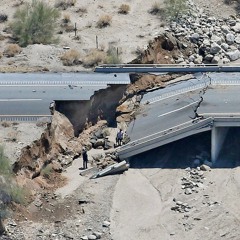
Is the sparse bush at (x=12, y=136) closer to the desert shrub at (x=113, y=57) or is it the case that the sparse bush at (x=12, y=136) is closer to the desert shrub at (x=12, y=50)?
the desert shrub at (x=113, y=57)

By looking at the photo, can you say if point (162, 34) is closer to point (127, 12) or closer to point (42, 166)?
point (127, 12)

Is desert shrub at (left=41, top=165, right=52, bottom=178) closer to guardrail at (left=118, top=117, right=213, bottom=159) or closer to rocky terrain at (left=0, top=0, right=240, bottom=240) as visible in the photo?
rocky terrain at (left=0, top=0, right=240, bottom=240)

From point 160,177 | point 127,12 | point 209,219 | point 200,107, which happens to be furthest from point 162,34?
point 209,219

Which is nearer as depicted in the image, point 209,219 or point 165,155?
point 209,219

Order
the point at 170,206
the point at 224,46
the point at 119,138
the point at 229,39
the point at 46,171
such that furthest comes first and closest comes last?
the point at 229,39 → the point at 224,46 → the point at 119,138 → the point at 46,171 → the point at 170,206

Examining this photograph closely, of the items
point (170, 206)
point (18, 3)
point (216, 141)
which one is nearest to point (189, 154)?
point (216, 141)

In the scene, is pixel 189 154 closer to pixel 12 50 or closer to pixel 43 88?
pixel 43 88

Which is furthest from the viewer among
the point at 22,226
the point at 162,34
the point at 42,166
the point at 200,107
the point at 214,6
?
the point at 214,6
